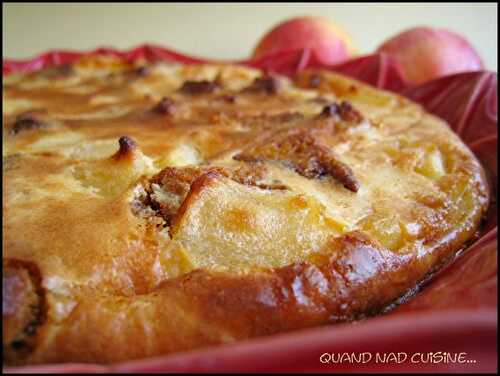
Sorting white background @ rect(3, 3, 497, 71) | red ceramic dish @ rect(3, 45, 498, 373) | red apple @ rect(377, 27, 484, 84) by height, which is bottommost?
white background @ rect(3, 3, 497, 71)

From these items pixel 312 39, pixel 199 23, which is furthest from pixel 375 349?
pixel 199 23

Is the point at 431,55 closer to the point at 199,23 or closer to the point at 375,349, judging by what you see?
the point at 199,23

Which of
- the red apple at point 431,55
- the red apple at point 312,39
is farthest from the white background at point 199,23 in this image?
the red apple at point 431,55

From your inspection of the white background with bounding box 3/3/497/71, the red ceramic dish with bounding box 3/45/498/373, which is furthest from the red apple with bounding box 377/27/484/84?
the red ceramic dish with bounding box 3/45/498/373

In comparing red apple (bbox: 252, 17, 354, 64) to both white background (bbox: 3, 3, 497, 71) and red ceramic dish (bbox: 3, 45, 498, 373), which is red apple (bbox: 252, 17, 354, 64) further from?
red ceramic dish (bbox: 3, 45, 498, 373)

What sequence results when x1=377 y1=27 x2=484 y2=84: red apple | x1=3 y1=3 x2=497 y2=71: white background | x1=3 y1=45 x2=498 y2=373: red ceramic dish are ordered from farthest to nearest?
x1=3 y1=3 x2=497 y2=71: white background, x1=377 y1=27 x2=484 y2=84: red apple, x1=3 y1=45 x2=498 y2=373: red ceramic dish

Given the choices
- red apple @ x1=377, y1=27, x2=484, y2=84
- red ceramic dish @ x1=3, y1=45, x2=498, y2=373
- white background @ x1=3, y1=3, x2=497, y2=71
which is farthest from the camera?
white background @ x1=3, y1=3, x2=497, y2=71

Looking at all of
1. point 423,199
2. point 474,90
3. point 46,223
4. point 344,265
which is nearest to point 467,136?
point 474,90
